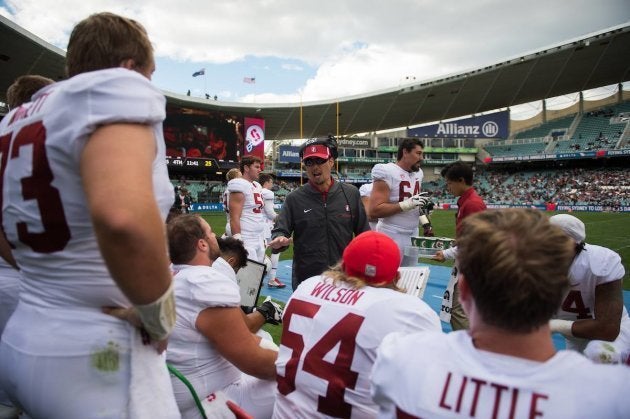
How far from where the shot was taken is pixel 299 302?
2.00 metres

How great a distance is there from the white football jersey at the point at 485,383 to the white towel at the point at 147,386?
0.65 meters

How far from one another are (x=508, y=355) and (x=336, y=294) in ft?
2.94

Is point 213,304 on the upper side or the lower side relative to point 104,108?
lower

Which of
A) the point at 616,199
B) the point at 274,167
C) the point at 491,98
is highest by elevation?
the point at 491,98

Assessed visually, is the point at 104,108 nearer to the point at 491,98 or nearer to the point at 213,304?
the point at 213,304

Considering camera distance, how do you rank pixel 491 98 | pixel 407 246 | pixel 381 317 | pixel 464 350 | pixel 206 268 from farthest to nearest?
pixel 491 98
pixel 407 246
pixel 206 268
pixel 381 317
pixel 464 350

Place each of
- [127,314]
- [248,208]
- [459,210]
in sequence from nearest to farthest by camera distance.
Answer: [127,314] → [459,210] → [248,208]

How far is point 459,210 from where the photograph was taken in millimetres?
4457

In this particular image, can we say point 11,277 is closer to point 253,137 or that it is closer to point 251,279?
point 251,279

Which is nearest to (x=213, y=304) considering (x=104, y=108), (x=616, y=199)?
(x=104, y=108)

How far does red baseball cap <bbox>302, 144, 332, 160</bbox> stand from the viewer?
12.4 feet

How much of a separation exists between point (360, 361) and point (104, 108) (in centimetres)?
137

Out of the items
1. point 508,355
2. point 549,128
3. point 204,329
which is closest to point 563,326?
point 508,355

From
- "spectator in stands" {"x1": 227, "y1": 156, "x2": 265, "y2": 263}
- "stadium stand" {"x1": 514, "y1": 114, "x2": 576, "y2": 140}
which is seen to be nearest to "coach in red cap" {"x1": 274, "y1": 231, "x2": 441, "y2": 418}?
"spectator in stands" {"x1": 227, "y1": 156, "x2": 265, "y2": 263}
